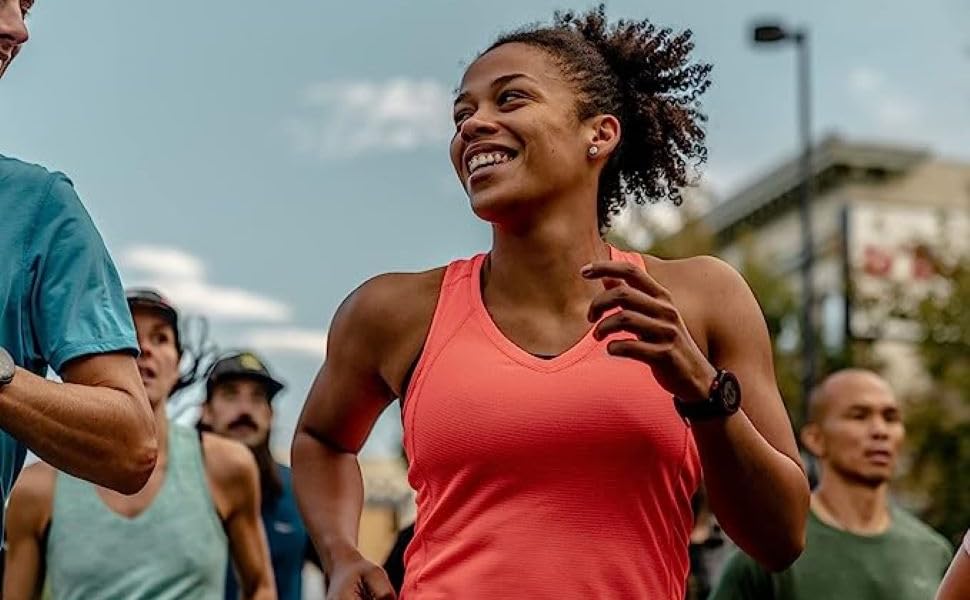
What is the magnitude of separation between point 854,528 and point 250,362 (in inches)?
126

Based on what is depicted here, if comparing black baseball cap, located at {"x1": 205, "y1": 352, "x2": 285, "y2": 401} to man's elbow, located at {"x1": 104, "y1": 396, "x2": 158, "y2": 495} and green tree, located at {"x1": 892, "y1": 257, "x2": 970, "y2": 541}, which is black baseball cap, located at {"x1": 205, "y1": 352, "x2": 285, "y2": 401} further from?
green tree, located at {"x1": 892, "y1": 257, "x2": 970, "y2": 541}

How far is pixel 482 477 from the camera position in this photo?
3219mm

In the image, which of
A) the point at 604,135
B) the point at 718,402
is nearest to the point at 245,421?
the point at 604,135

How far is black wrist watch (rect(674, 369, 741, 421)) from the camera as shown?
296 cm

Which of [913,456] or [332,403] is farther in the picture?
[913,456]

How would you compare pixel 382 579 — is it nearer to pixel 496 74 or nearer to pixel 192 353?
pixel 496 74

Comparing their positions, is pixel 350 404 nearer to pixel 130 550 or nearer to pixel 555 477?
pixel 555 477

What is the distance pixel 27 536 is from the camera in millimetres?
5402

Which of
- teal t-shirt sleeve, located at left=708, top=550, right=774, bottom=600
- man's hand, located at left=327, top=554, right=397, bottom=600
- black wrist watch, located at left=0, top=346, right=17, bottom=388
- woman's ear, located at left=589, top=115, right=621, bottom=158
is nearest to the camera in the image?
black wrist watch, located at left=0, top=346, right=17, bottom=388

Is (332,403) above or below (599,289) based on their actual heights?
below

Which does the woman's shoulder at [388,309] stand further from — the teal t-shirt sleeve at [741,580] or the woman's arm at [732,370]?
the teal t-shirt sleeve at [741,580]

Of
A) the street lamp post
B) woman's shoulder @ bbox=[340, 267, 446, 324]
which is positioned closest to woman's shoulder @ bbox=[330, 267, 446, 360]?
woman's shoulder @ bbox=[340, 267, 446, 324]

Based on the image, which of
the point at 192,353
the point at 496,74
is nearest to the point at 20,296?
the point at 496,74

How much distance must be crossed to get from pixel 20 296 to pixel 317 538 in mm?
1122
